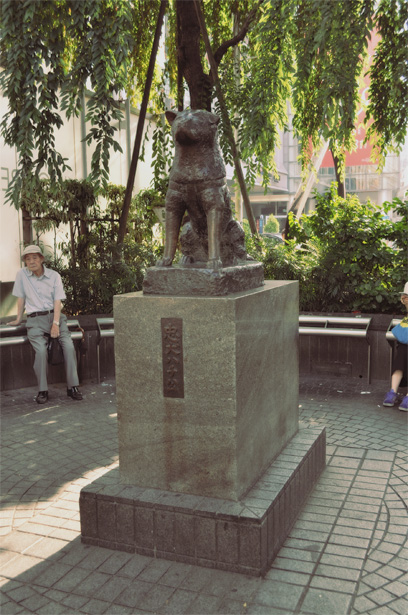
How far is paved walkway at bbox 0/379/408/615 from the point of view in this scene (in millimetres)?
2943

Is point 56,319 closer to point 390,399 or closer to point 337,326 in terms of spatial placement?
point 337,326

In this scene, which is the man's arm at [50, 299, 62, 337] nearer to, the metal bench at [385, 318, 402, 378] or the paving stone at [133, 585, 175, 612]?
the metal bench at [385, 318, 402, 378]

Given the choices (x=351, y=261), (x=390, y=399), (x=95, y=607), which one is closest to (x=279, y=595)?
(x=95, y=607)

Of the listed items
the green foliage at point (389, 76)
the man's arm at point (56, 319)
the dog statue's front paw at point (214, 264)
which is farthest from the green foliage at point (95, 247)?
the dog statue's front paw at point (214, 264)

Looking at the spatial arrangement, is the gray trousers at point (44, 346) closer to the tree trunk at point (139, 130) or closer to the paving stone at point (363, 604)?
the tree trunk at point (139, 130)

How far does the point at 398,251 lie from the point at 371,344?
1.72m

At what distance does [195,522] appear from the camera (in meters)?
3.28

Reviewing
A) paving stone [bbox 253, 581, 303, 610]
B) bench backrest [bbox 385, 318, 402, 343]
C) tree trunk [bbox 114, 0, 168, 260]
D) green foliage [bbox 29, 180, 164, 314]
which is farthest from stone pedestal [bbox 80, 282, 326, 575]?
tree trunk [bbox 114, 0, 168, 260]

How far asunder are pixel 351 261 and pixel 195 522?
21.0 ft

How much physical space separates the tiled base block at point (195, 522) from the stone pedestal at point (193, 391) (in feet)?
0.43

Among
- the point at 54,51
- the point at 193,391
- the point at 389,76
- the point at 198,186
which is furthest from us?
the point at 389,76

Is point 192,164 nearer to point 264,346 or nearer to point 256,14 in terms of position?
point 264,346

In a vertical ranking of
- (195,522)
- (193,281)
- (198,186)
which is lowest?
(195,522)

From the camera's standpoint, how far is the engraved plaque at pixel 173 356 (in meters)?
3.46
